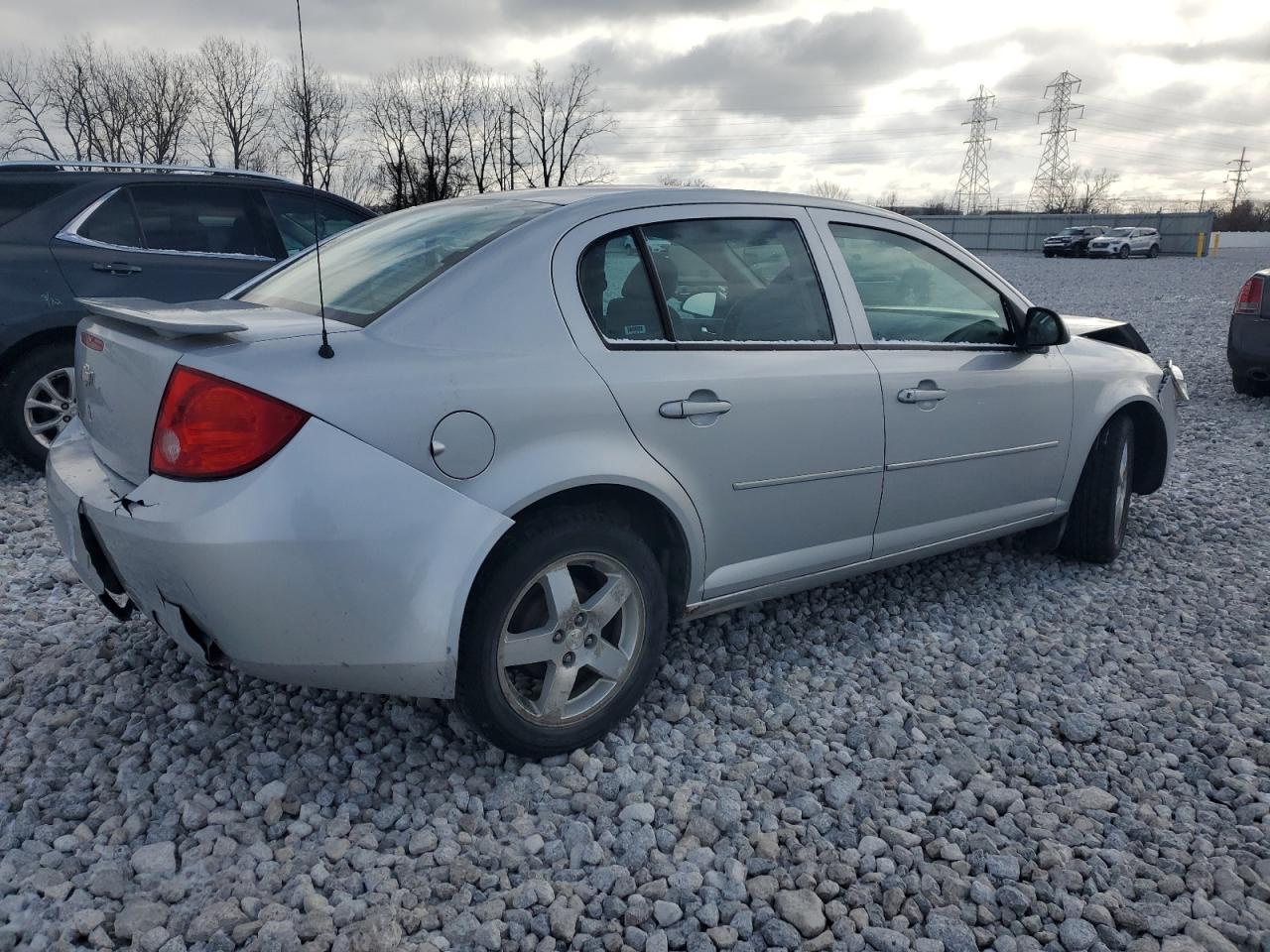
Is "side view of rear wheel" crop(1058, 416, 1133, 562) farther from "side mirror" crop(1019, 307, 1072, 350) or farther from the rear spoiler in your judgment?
the rear spoiler

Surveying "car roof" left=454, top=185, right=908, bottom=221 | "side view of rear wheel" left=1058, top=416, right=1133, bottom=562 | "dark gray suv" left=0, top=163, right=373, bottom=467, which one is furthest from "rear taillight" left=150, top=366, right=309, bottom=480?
"side view of rear wheel" left=1058, top=416, right=1133, bottom=562

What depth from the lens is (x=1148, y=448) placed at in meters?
4.85

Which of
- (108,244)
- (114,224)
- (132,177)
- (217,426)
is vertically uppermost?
(132,177)

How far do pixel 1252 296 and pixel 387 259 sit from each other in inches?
326

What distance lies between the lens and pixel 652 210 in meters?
3.04

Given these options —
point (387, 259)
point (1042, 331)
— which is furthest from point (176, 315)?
point (1042, 331)

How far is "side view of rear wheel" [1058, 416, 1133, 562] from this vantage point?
4.41 meters

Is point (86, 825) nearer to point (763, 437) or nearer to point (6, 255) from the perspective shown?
point (763, 437)

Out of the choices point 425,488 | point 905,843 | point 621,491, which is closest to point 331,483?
point 425,488

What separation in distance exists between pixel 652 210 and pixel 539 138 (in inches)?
2461

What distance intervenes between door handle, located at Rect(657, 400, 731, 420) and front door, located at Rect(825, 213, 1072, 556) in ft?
2.48

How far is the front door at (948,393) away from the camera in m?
3.47

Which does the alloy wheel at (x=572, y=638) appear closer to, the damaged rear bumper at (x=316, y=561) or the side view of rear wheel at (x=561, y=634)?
the side view of rear wheel at (x=561, y=634)

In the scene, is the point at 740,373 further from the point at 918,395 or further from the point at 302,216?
the point at 302,216
